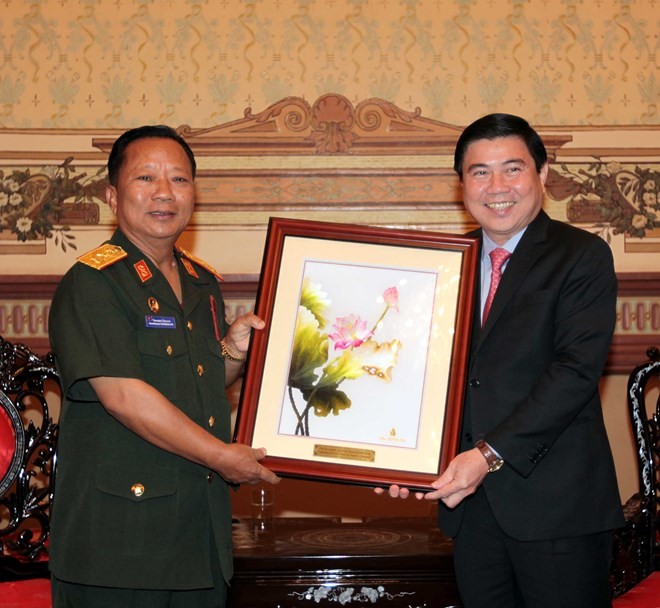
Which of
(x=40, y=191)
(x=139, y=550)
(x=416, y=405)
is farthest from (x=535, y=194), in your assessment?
(x=40, y=191)

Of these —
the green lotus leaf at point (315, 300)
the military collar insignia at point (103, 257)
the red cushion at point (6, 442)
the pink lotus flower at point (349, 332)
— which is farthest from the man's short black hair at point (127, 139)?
the red cushion at point (6, 442)

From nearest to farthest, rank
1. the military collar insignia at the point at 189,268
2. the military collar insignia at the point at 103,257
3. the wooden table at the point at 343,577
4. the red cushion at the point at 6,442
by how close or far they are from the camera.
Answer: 1. the military collar insignia at the point at 103,257
2. the military collar insignia at the point at 189,268
3. the wooden table at the point at 343,577
4. the red cushion at the point at 6,442

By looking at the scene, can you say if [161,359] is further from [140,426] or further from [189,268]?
[189,268]

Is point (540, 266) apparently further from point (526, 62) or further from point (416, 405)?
point (526, 62)

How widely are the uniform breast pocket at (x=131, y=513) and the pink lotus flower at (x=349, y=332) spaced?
22.0 inches

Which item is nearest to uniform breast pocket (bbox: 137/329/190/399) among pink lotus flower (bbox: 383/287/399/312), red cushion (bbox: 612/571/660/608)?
pink lotus flower (bbox: 383/287/399/312)

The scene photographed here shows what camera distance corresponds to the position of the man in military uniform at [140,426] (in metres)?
2.00

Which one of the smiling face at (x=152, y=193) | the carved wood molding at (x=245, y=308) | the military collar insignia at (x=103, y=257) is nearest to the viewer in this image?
the military collar insignia at (x=103, y=257)

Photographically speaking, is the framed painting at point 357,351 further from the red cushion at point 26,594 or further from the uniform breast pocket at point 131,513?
the red cushion at point 26,594

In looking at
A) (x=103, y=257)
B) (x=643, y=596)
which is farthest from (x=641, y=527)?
(x=103, y=257)

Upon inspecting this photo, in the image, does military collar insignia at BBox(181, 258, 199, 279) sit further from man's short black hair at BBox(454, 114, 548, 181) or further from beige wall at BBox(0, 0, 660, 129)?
beige wall at BBox(0, 0, 660, 129)

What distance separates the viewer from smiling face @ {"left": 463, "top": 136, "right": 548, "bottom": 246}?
2.15 metres

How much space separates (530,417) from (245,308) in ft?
6.00

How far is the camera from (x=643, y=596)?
2.74 m
